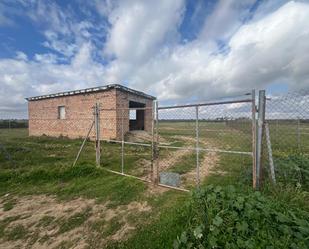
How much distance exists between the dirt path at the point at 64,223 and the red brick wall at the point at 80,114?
21.4 feet

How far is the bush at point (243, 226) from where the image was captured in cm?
208

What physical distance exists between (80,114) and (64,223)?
12.2 meters

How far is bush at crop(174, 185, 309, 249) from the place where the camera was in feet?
6.82

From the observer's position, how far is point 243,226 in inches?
89.7

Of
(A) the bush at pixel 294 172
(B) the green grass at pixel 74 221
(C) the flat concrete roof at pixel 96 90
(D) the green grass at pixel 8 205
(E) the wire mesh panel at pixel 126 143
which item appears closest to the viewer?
(B) the green grass at pixel 74 221

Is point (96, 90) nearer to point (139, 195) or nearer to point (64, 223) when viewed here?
point (139, 195)

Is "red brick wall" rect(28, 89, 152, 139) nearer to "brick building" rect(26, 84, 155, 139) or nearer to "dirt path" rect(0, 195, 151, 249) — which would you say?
"brick building" rect(26, 84, 155, 139)

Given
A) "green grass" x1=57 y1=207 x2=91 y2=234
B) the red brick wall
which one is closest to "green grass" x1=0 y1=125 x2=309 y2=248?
"green grass" x1=57 y1=207 x2=91 y2=234

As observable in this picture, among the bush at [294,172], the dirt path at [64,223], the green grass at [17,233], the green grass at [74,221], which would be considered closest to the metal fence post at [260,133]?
the bush at [294,172]

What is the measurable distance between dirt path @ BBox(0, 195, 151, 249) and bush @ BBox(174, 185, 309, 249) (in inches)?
50.5

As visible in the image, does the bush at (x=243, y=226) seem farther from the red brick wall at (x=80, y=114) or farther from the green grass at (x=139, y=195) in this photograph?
the red brick wall at (x=80, y=114)

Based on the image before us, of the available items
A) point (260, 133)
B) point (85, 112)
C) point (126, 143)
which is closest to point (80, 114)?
point (85, 112)

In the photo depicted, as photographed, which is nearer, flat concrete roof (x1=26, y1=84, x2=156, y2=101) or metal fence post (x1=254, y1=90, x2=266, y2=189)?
metal fence post (x1=254, y1=90, x2=266, y2=189)

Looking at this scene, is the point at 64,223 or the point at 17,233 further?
the point at 64,223
